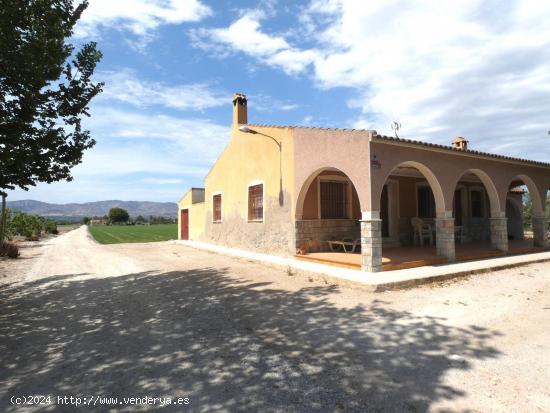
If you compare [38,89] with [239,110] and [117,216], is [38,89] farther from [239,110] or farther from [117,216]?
[117,216]

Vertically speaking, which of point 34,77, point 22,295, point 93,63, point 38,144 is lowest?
point 22,295

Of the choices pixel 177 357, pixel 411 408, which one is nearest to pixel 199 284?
pixel 177 357

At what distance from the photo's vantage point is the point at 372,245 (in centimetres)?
820

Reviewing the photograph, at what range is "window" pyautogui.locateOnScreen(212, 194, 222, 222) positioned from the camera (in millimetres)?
17297

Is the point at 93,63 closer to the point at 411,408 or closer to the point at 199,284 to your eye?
the point at 199,284

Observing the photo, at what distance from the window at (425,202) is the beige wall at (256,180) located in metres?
5.94

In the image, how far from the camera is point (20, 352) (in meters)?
4.33

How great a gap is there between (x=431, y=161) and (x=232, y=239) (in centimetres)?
909

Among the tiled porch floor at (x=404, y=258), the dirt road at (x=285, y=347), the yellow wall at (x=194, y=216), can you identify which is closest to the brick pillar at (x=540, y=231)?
the tiled porch floor at (x=404, y=258)

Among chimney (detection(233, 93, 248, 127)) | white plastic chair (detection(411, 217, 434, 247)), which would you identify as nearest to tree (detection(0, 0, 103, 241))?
chimney (detection(233, 93, 248, 127))

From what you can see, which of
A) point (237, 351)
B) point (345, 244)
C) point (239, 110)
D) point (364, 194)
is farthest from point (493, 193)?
point (237, 351)

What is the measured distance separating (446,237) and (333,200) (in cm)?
379

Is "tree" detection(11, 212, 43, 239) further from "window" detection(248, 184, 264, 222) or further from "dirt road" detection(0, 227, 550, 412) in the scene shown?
"dirt road" detection(0, 227, 550, 412)

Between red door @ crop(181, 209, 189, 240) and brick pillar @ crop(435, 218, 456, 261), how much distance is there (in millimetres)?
16712
